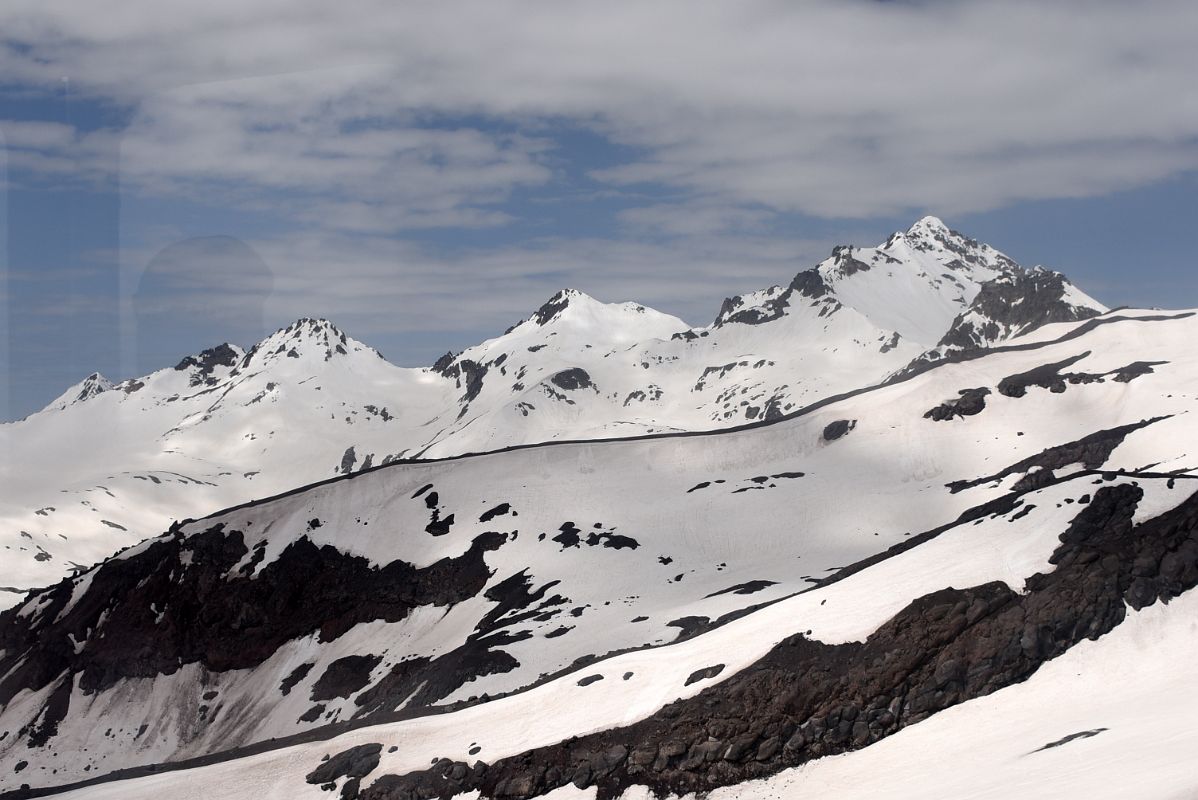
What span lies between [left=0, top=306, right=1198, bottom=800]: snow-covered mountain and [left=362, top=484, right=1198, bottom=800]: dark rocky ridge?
13cm

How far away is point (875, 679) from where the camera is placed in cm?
4091

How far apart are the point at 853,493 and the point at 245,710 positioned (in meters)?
58.4

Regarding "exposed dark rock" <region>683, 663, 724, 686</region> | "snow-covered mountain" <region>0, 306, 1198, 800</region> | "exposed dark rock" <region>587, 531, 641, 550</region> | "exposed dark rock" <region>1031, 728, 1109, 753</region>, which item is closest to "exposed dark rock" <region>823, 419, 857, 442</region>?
"snow-covered mountain" <region>0, 306, 1198, 800</region>

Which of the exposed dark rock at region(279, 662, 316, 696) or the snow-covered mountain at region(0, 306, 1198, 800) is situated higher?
the snow-covered mountain at region(0, 306, 1198, 800)

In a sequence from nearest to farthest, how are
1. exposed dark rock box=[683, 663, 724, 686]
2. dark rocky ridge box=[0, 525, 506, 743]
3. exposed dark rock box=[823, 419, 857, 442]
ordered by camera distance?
exposed dark rock box=[683, 663, 724, 686]
dark rocky ridge box=[0, 525, 506, 743]
exposed dark rock box=[823, 419, 857, 442]

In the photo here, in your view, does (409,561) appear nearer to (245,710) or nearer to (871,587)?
(245,710)

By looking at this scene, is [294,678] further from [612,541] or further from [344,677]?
[612,541]

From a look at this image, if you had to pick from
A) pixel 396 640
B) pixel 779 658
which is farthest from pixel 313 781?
pixel 396 640

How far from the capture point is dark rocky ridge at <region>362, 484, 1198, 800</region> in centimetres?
3972

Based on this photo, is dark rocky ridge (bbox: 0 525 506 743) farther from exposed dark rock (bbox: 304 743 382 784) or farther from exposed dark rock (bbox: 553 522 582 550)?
exposed dark rock (bbox: 304 743 382 784)

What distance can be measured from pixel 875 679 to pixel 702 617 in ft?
87.6

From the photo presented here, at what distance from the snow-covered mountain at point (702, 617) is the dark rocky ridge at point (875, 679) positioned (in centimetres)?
13

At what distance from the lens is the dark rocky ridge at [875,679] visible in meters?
39.7

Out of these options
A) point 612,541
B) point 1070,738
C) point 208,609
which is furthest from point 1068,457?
point 208,609
